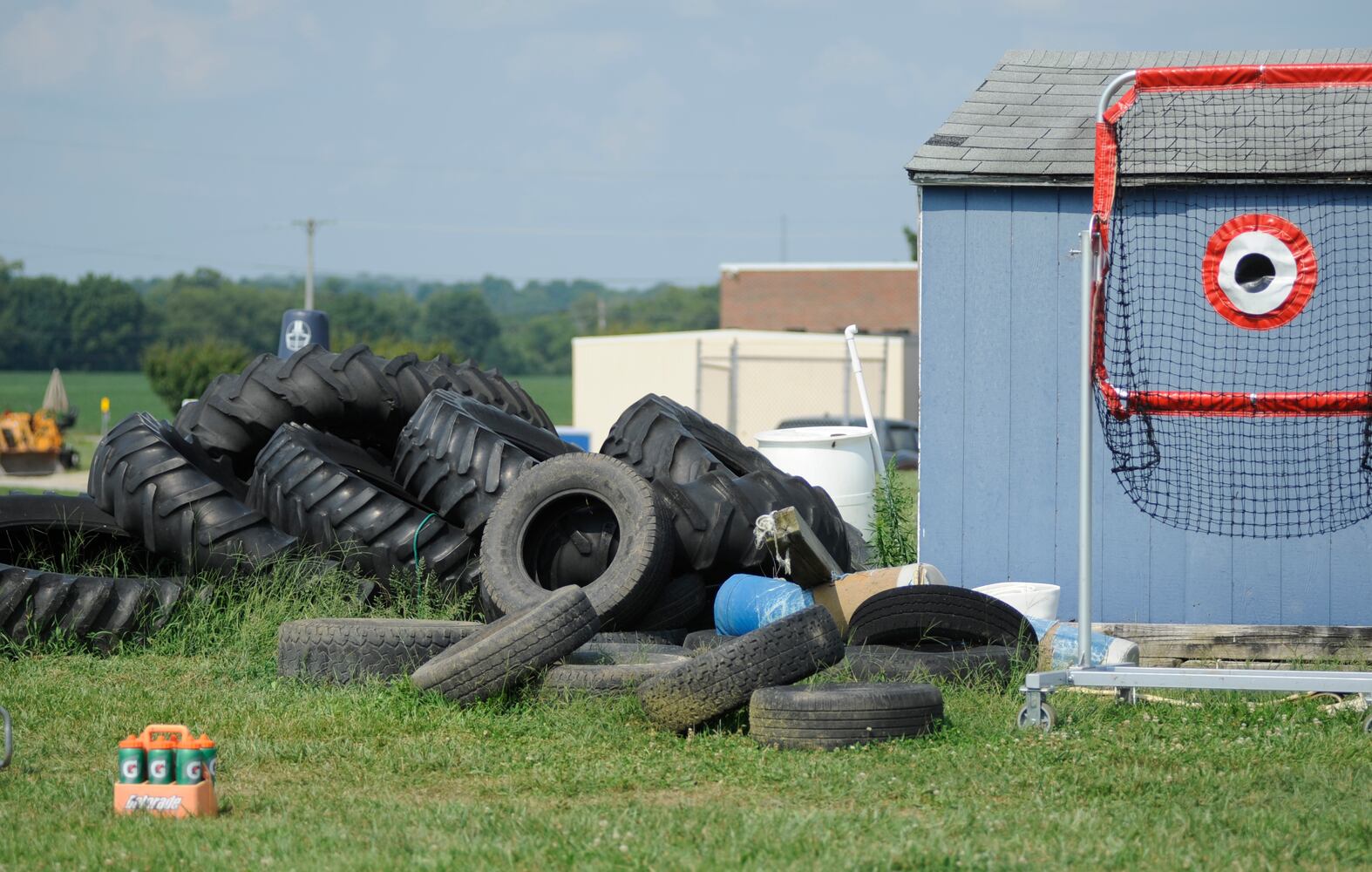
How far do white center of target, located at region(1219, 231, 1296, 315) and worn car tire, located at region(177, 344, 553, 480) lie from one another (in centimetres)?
528

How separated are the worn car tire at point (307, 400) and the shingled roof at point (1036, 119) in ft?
Result: 12.6

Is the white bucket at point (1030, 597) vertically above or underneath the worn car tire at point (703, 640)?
above

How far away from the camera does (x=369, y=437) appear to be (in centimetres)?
997

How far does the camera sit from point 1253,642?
303 inches

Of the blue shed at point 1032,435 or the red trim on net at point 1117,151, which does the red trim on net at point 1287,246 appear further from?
the red trim on net at point 1117,151

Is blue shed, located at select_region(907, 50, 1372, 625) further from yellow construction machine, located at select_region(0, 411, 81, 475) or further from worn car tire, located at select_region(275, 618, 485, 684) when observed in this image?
yellow construction machine, located at select_region(0, 411, 81, 475)

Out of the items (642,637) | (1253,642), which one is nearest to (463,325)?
(642,637)

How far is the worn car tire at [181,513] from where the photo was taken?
7.96 m

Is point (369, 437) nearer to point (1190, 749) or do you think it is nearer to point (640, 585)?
point (640, 585)

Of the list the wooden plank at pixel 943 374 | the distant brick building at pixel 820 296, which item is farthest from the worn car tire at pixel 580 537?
the distant brick building at pixel 820 296

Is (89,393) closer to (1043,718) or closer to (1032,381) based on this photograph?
(1032,381)

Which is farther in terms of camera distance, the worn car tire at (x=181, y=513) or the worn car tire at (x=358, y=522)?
the worn car tire at (x=358, y=522)

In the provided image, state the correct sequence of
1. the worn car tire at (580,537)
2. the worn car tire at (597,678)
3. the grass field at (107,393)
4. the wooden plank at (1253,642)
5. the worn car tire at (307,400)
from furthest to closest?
the grass field at (107,393), the worn car tire at (307,400), the wooden plank at (1253,642), the worn car tire at (580,537), the worn car tire at (597,678)

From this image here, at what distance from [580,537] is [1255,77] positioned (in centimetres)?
419
